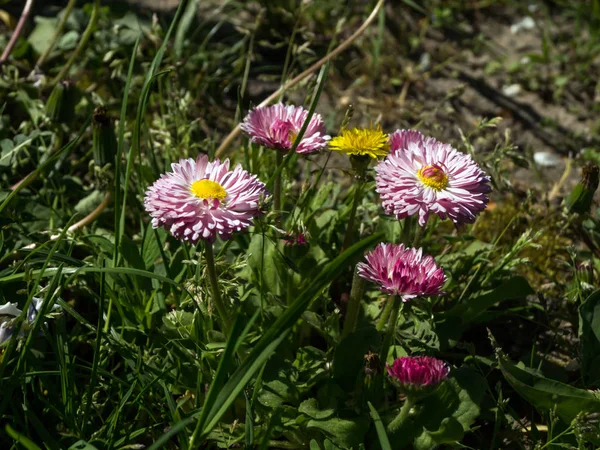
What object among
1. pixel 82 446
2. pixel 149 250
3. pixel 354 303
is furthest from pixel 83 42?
pixel 82 446

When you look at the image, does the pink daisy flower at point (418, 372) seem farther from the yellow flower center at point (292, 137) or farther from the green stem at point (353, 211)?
the yellow flower center at point (292, 137)

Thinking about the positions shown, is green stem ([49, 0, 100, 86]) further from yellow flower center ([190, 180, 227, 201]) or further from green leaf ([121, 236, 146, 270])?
yellow flower center ([190, 180, 227, 201])

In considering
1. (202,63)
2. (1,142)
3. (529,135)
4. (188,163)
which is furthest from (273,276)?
(529,135)

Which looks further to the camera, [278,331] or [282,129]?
[282,129]

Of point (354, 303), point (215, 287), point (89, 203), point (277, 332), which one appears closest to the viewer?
point (277, 332)

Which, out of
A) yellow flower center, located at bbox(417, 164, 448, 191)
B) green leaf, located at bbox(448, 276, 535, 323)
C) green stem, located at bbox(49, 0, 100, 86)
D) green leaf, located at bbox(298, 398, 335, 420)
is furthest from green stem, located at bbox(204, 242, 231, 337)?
green stem, located at bbox(49, 0, 100, 86)

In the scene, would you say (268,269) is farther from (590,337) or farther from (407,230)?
(590,337)
